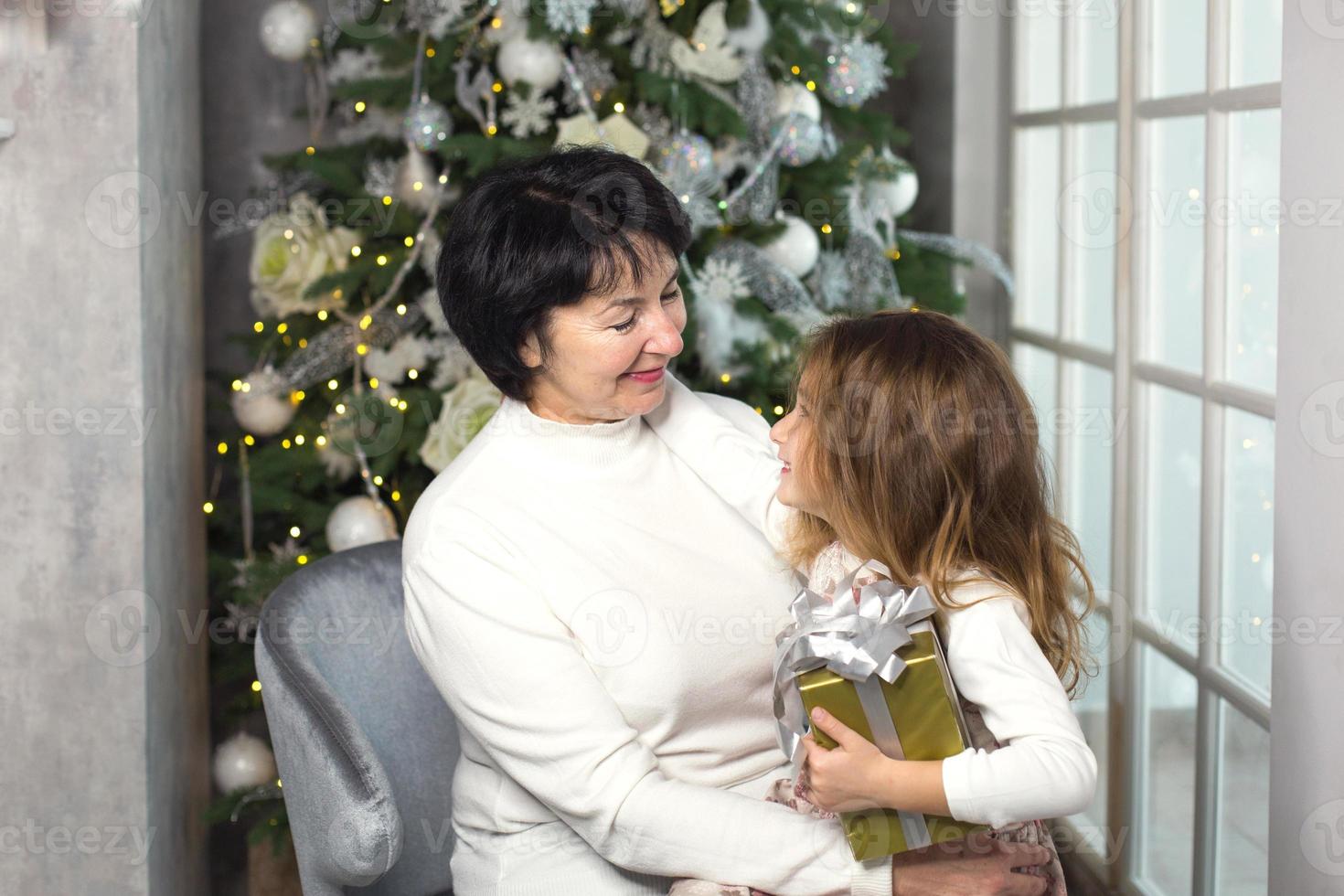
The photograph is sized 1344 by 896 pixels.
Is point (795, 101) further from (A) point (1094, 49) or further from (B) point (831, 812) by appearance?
(B) point (831, 812)

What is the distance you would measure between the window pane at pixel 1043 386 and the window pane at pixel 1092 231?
0.45ft

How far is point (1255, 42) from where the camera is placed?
1.84 meters

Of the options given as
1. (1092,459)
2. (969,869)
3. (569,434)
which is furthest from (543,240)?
(1092,459)

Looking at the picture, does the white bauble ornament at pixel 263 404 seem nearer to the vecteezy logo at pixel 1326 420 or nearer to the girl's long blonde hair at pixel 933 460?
the girl's long blonde hair at pixel 933 460

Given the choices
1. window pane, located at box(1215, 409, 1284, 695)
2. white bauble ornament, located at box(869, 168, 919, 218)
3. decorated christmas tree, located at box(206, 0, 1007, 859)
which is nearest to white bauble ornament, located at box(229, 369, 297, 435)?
decorated christmas tree, located at box(206, 0, 1007, 859)

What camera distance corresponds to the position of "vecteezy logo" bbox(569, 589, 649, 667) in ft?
5.01

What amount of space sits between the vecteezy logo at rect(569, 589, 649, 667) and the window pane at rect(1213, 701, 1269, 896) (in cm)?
96

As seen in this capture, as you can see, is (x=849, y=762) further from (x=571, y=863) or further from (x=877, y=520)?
(x=571, y=863)

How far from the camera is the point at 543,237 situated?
150cm

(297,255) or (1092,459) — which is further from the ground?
(297,255)

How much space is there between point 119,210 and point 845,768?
147 centimetres

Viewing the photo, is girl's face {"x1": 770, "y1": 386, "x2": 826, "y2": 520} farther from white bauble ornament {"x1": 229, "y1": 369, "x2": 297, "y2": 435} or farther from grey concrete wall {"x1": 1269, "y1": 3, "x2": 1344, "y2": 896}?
white bauble ornament {"x1": 229, "y1": 369, "x2": 297, "y2": 435}

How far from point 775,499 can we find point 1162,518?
90cm

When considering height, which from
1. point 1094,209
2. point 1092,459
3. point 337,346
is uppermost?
point 1094,209
